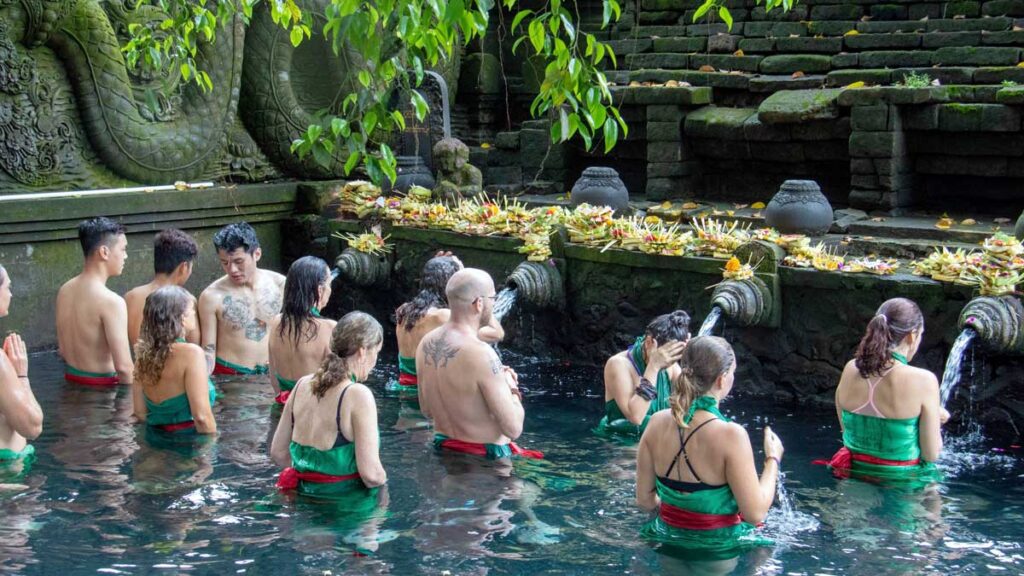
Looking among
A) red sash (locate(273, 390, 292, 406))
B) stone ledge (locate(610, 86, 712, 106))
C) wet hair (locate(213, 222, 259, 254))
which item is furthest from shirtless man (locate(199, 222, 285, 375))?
stone ledge (locate(610, 86, 712, 106))

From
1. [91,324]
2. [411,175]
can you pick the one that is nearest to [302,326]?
[91,324]

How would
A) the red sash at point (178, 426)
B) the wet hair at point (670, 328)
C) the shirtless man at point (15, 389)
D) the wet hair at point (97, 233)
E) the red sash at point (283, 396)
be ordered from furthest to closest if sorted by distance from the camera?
the wet hair at point (97, 233)
the red sash at point (283, 396)
the red sash at point (178, 426)
the wet hair at point (670, 328)
the shirtless man at point (15, 389)

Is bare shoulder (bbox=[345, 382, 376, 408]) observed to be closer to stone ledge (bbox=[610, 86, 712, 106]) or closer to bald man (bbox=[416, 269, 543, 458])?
bald man (bbox=[416, 269, 543, 458])

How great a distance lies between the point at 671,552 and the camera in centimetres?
561

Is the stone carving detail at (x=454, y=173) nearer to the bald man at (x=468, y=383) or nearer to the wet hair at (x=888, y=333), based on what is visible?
the bald man at (x=468, y=383)

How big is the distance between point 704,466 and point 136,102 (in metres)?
8.56

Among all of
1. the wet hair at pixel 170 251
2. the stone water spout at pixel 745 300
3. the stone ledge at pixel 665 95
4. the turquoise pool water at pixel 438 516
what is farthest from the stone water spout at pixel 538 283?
the stone ledge at pixel 665 95

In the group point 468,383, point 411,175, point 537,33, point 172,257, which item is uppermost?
point 537,33

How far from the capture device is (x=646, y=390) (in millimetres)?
7301

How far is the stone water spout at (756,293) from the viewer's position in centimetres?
884

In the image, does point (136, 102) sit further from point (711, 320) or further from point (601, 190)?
point (711, 320)

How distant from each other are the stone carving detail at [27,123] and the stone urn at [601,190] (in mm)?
4947

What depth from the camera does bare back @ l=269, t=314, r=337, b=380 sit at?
7781 millimetres

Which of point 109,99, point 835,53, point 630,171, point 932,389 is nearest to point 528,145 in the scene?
point 630,171
